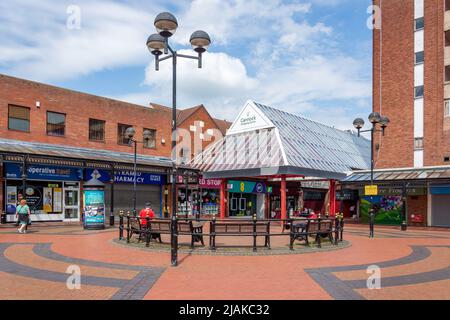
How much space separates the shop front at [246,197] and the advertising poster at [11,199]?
18.2m

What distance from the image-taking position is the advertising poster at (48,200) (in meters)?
24.9

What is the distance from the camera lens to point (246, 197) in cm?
3909

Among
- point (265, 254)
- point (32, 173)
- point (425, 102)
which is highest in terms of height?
point (425, 102)

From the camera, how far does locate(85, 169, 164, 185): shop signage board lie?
1079 inches

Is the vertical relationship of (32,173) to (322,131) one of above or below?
below

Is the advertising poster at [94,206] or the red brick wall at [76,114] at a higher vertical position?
the red brick wall at [76,114]

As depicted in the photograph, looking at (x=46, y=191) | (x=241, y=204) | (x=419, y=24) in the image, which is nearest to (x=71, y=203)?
(x=46, y=191)

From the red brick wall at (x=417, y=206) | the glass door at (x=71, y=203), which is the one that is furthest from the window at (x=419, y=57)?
the glass door at (x=71, y=203)

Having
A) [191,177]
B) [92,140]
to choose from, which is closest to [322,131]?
[191,177]

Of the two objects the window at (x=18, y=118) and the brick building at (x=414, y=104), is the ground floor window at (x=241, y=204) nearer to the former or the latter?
the brick building at (x=414, y=104)

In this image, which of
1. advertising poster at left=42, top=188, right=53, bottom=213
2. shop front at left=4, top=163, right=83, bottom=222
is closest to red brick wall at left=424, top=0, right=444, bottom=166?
shop front at left=4, top=163, right=83, bottom=222
